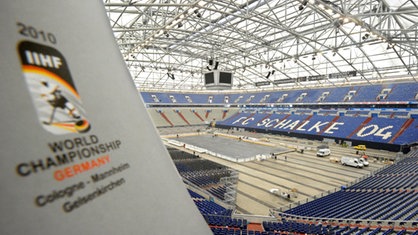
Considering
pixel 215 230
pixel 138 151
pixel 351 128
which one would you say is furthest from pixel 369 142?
pixel 138 151

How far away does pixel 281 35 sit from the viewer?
100ft

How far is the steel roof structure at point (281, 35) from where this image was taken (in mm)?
19031

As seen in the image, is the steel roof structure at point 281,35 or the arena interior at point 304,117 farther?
the steel roof structure at point 281,35

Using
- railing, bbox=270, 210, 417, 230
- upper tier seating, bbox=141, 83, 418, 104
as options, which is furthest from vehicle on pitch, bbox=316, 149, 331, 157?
upper tier seating, bbox=141, 83, 418, 104

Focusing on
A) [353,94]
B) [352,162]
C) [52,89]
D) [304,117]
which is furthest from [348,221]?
[353,94]

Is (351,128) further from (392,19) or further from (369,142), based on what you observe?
(392,19)

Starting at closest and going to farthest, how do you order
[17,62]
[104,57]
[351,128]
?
[17,62] → [104,57] → [351,128]

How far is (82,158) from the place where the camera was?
1.47 meters

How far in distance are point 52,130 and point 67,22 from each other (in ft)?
2.85

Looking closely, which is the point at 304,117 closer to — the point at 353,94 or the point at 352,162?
the point at 353,94

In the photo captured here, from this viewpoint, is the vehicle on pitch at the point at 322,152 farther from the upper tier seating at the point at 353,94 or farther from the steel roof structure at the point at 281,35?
the upper tier seating at the point at 353,94

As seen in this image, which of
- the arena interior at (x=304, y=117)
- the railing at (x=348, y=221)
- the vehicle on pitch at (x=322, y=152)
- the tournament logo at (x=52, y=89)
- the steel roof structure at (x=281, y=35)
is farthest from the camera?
the vehicle on pitch at (x=322, y=152)

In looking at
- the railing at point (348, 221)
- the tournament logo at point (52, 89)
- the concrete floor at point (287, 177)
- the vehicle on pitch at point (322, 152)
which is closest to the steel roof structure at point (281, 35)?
the vehicle on pitch at point (322, 152)

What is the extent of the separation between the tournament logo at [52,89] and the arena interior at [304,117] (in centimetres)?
876
